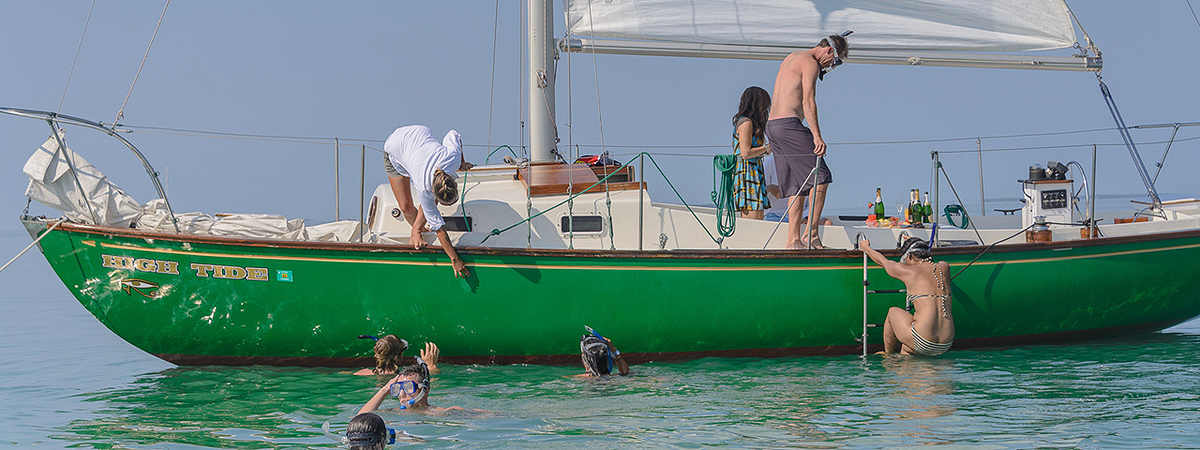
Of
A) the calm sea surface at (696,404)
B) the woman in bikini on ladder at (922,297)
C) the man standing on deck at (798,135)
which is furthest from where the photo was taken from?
the man standing on deck at (798,135)

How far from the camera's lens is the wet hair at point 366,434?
4.82 metres

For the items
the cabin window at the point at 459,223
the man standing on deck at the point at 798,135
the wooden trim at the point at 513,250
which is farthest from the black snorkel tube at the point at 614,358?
the man standing on deck at the point at 798,135

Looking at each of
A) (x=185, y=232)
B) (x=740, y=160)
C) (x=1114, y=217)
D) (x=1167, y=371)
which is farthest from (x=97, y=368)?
(x=1114, y=217)

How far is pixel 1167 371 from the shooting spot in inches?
311

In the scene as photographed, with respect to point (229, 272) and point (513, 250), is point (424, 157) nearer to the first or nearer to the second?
point (513, 250)

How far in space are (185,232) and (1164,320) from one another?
8493mm

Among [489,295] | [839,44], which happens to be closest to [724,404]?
[489,295]

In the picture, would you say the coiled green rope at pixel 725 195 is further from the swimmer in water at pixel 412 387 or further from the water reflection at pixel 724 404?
the swimmer in water at pixel 412 387

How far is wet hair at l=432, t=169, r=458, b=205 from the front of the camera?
7.23 meters

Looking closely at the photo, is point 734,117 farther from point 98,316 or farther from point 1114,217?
point 98,316

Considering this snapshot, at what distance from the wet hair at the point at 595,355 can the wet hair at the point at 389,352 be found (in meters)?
1.40

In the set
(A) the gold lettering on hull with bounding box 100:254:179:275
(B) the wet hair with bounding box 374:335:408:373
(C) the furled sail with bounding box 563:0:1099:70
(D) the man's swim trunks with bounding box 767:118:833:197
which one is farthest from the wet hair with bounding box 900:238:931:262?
(A) the gold lettering on hull with bounding box 100:254:179:275

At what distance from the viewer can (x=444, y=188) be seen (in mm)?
7262

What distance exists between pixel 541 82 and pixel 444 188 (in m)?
2.81
